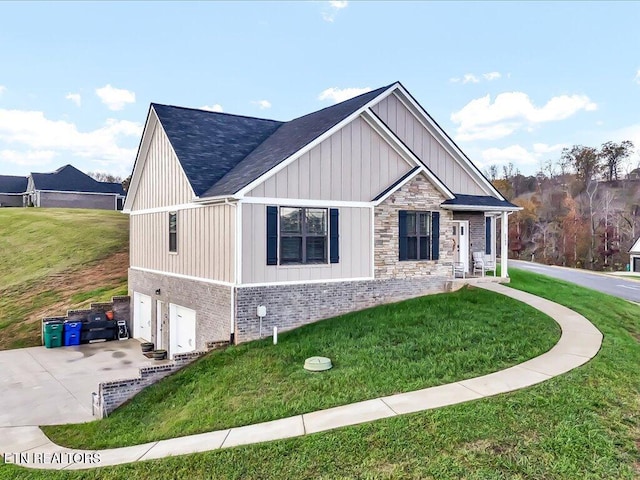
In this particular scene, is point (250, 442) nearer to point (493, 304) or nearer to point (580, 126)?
point (493, 304)

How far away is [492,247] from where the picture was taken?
17.8m

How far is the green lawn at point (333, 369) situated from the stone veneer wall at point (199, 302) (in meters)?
1.16

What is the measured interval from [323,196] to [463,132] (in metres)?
58.3

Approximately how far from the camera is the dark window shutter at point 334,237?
1262cm

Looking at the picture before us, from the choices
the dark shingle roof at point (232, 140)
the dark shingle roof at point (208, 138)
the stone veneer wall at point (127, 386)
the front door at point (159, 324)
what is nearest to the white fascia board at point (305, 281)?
the stone veneer wall at point (127, 386)

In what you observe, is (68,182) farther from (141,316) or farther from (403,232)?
(403,232)

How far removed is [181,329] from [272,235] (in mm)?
4907

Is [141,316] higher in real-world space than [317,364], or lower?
lower

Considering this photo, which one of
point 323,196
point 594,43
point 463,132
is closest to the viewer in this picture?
point 323,196

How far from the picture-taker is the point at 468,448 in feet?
19.2

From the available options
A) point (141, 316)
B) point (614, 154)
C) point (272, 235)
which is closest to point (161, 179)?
point (141, 316)

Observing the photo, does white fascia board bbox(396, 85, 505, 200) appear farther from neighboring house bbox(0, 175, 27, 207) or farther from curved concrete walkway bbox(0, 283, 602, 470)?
neighboring house bbox(0, 175, 27, 207)

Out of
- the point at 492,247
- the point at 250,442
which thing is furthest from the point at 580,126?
the point at 250,442

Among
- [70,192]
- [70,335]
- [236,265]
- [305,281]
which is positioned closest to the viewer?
[236,265]
